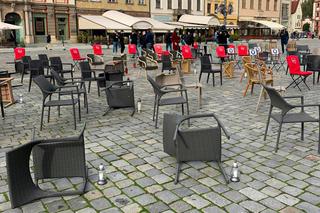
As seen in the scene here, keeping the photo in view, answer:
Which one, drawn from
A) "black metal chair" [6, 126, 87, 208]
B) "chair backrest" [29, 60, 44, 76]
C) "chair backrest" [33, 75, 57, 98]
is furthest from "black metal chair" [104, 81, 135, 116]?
"chair backrest" [29, 60, 44, 76]

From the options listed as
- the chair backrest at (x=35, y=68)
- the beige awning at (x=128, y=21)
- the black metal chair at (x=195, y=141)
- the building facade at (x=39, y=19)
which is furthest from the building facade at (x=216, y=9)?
the black metal chair at (x=195, y=141)

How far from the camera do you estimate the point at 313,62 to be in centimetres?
1109

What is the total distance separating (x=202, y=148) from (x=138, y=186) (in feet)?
2.87

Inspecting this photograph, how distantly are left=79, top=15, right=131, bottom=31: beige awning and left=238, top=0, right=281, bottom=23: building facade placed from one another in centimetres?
3104

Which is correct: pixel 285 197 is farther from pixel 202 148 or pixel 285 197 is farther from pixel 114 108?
pixel 114 108

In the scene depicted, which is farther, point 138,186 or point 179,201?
point 138,186

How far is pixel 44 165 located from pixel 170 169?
159cm

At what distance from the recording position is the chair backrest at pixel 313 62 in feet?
36.1

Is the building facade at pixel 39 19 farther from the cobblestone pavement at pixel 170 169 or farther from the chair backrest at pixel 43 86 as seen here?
the cobblestone pavement at pixel 170 169

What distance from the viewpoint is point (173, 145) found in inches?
182

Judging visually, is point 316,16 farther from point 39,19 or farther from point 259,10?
point 39,19

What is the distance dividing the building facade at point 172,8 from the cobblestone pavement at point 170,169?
41178mm

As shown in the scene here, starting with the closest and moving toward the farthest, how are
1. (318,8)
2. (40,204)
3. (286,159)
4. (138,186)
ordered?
(40,204) → (138,186) → (286,159) → (318,8)

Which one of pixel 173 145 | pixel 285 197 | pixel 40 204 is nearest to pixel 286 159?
pixel 285 197
